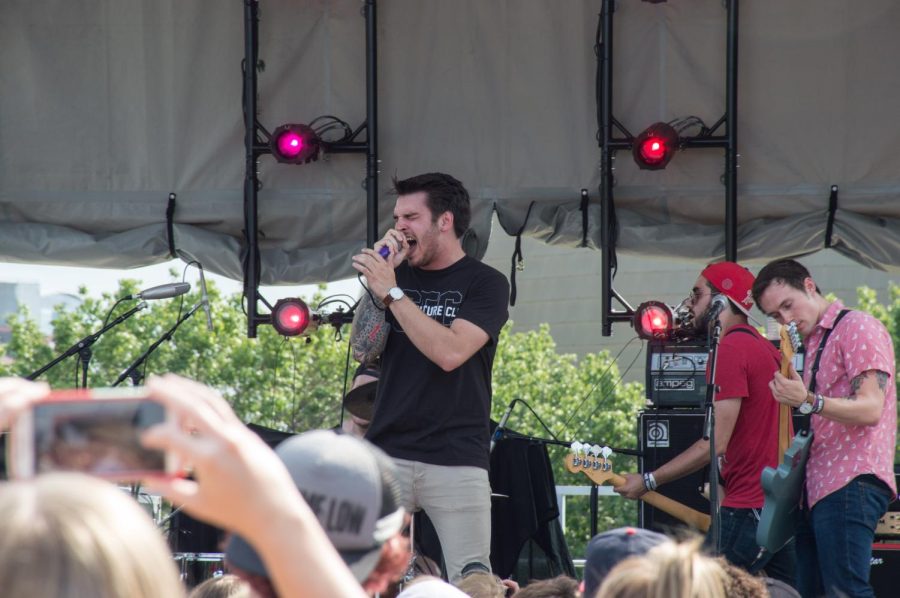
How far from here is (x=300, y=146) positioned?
6.02 meters

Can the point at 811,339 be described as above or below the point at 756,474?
above

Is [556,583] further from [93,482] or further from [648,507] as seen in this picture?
[648,507]

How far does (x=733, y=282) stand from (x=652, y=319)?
534mm

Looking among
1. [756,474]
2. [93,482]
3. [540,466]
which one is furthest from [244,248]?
[93,482]

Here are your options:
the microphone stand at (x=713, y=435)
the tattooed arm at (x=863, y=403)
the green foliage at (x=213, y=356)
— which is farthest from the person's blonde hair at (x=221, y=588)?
the green foliage at (x=213, y=356)

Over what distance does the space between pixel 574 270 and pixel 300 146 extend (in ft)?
102

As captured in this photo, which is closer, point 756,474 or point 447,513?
point 447,513

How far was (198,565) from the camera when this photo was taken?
18.0ft

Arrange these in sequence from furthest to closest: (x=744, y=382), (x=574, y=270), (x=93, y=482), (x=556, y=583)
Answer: (x=574, y=270) < (x=744, y=382) < (x=556, y=583) < (x=93, y=482)

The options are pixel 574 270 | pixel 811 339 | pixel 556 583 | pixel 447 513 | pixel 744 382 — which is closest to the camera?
pixel 556 583

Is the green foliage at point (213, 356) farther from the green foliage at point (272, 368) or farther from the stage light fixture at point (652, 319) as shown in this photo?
the stage light fixture at point (652, 319)

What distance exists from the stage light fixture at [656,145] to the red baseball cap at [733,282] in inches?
25.2

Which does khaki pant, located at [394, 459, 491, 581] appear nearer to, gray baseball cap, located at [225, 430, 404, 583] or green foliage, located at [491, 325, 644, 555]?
gray baseball cap, located at [225, 430, 404, 583]

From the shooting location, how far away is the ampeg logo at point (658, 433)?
608 cm
